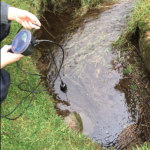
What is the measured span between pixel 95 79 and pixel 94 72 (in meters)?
0.16

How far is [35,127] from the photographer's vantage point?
226cm

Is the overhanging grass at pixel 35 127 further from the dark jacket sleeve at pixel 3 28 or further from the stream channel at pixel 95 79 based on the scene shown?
the dark jacket sleeve at pixel 3 28

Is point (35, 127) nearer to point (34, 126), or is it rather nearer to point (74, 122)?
point (34, 126)

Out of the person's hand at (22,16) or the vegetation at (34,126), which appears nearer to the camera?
the person's hand at (22,16)

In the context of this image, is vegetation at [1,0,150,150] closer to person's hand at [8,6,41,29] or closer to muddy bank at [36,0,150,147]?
muddy bank at [36,0,150,147]

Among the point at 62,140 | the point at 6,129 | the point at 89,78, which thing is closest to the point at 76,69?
the point at 89,78

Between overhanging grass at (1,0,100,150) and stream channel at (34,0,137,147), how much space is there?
221 millimetres

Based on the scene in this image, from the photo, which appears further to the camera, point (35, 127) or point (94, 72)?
point (94, 72)

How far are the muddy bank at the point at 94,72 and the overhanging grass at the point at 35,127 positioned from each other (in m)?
0.21

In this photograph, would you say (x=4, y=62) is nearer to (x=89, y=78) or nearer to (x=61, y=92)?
(x=61, y=92)

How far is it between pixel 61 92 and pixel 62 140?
34.4 inches

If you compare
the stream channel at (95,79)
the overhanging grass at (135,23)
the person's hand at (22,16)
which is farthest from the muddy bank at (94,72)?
the person's hand at (22,16)

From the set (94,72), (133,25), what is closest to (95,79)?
(94,72)

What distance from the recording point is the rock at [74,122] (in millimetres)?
2387
